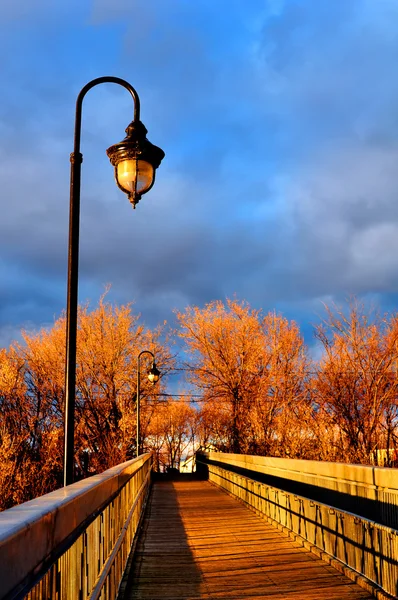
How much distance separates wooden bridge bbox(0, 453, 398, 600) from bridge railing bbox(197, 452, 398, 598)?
0.02 m

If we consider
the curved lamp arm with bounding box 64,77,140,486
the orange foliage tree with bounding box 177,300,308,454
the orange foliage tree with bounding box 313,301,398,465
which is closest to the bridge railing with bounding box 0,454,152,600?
the curved lamp arm with bounding box 64,77,140,486

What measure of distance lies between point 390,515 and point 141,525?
8.73 m

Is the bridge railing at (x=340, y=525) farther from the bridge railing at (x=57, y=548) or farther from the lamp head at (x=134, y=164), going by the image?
the lamp head at (x=134, y=164)

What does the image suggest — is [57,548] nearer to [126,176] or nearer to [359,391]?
[126,176]

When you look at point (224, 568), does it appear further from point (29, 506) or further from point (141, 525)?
point (29, 506)

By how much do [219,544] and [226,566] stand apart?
230cm

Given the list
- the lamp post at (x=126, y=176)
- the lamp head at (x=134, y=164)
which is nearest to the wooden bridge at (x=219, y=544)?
the lamp post at (x=126, y=176)

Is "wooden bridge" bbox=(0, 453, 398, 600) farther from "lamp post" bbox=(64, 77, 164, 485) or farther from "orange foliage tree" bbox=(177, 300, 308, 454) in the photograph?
"orange foliage tree" bbox=(177, 300, 308, 454)

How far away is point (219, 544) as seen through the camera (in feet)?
39.5

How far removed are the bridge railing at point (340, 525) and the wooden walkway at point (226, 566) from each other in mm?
210

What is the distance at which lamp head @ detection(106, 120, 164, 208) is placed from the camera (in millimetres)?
8289

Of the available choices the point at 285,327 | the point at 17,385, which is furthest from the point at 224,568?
the point at 17,385

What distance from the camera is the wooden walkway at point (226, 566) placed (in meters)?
8.08

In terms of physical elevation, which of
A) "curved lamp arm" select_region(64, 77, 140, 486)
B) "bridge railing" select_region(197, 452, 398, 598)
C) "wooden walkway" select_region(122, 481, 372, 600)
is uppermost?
"curved lamp arm" select_region(64, 77, 140, 486)
